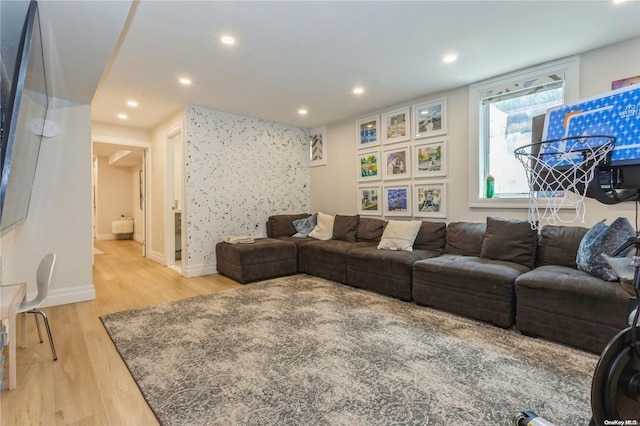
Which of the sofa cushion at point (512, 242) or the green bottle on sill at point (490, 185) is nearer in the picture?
the sofa cushion at point (512, 242)

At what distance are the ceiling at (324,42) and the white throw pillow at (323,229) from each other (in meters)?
1.94

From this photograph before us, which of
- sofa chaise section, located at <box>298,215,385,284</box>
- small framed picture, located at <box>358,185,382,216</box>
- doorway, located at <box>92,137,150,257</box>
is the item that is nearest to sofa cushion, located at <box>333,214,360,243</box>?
sofa chaise section, located at <box>298,215,385,284</box>

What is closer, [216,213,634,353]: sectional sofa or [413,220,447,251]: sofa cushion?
[216,213,634,353]: sectional sofa

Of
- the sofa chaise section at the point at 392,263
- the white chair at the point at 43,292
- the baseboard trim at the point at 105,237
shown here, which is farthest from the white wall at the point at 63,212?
the baseboard trim at the point at 105,237

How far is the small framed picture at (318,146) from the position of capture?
5.64 m

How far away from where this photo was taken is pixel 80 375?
1.98 metres

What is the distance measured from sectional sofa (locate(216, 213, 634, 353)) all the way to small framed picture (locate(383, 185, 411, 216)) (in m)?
0.29

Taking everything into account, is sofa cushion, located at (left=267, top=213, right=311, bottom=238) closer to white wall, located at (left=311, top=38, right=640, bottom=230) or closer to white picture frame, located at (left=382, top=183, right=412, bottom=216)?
white wall, located at (left=311, top=38, right=640, bottom=230)

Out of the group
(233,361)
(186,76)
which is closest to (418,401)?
(233,361)

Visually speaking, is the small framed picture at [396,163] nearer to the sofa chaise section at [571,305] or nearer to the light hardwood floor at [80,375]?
the sofa chaise section at [571,305]

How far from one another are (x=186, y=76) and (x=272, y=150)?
2.18m

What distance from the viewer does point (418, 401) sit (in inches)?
65.8

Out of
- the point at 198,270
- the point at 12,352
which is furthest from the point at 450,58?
the point at 198,270

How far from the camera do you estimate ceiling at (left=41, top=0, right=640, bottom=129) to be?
7.22 feet
